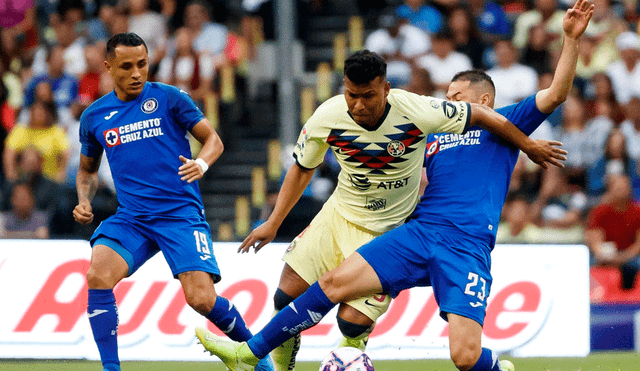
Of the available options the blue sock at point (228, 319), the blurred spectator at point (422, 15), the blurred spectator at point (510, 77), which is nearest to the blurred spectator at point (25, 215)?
the blue sock at point (228, 319)

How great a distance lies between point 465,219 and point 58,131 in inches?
287

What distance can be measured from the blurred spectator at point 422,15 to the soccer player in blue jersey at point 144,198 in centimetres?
641

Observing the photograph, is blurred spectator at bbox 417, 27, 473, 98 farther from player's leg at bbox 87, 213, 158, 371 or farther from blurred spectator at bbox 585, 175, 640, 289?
player's leg at bbox 87, 213, 158, 371

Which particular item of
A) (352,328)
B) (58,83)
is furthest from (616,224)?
(58,83)

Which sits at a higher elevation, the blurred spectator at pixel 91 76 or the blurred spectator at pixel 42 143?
the blurred spectator at pixel 91 76

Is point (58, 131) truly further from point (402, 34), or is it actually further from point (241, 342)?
point (241, 342)

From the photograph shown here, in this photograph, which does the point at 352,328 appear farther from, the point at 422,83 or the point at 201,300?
the point at 422,83

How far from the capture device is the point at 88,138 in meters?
6.01

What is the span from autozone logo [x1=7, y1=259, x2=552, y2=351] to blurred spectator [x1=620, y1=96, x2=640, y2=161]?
3354 millimetres

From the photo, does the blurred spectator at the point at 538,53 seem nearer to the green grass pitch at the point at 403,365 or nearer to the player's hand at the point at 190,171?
→ the green grass pitch at the point at 403,365

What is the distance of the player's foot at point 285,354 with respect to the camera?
580cm

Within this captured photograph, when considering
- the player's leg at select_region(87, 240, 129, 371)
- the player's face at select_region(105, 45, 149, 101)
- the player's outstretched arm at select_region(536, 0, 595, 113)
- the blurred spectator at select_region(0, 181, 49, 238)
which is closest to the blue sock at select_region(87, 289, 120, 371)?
the player's leg at select_region(87, 240, 129, 371)

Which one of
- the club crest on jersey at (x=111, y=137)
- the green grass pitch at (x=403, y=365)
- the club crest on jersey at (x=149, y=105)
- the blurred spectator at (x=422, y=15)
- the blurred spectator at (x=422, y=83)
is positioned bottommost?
the green grass pitch at (x=403, y=365)

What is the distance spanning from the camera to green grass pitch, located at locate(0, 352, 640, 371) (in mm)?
7184
